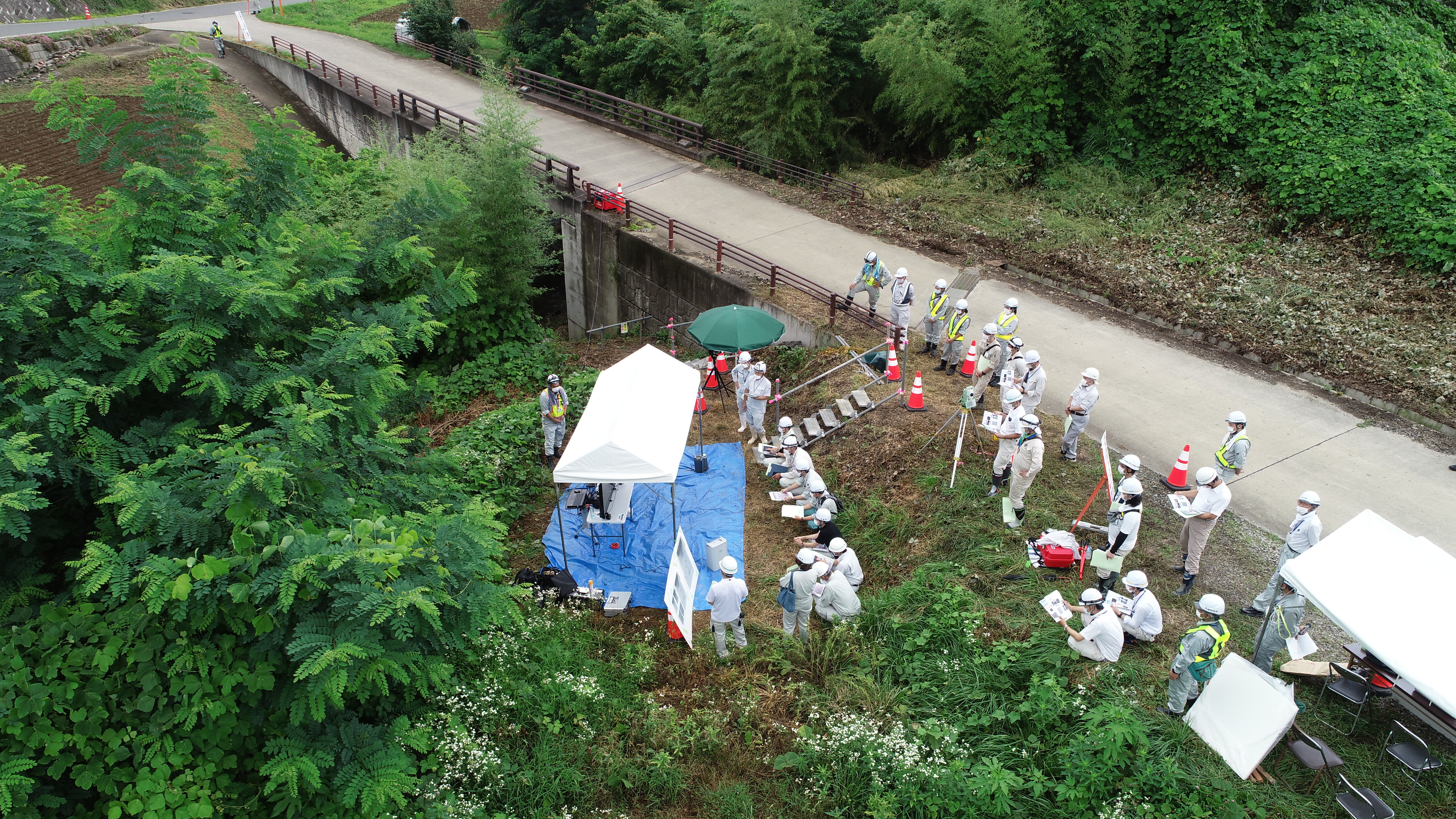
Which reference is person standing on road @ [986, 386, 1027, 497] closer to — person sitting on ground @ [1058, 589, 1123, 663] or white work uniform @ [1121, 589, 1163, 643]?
person sitting on ground @ [1058, 589, 1123, 663]

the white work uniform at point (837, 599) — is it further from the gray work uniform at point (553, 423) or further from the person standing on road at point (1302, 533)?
the gray work uniform at point (553, 423)

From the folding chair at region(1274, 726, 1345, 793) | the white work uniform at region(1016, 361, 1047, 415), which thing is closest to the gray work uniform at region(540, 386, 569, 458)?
the white work uniform at region(1016, 361, 1047, 415)

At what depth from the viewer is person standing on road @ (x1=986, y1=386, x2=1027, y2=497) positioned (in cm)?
1000

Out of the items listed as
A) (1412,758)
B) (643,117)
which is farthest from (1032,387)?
(643,117)

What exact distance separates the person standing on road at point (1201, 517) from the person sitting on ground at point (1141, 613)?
1116 mm

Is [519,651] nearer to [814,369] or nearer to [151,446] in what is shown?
[151,446]

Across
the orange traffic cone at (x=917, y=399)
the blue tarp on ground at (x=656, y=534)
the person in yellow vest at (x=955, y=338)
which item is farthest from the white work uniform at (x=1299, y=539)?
the blue tarp on ground at (x=656, y=534)

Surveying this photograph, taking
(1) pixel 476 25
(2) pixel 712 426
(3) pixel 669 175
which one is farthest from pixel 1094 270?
(1) pixel 476 25

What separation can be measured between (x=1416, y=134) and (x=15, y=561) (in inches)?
816

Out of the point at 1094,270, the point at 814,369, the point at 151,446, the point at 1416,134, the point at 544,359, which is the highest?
the point at 1416,134

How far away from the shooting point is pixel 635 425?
10211 mm

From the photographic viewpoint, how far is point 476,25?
1570 inches

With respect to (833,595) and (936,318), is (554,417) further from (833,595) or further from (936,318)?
(936,318)

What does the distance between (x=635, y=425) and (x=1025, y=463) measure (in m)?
4.56
